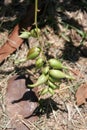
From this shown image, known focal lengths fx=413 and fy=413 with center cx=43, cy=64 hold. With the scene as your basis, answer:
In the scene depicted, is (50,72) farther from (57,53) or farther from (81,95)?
(57,53)

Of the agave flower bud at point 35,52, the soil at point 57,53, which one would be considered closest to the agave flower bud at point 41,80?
the agave flower bud at point 35,52

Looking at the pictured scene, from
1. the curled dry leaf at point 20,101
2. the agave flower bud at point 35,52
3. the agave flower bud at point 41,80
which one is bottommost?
the curled dry leaf at point 20,101

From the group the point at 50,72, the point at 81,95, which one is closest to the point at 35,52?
the point at 50,72

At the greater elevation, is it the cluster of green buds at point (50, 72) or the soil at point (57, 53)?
the cluster of green buds at point (50, 72)

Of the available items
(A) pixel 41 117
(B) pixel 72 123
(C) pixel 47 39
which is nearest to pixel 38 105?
(A) pixel 41 117

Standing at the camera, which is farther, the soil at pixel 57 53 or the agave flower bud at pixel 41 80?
the soil at pixel 57 53

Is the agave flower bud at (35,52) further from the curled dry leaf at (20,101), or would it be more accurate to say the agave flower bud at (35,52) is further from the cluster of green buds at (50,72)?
the curled dry leaf at (20,101)
